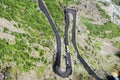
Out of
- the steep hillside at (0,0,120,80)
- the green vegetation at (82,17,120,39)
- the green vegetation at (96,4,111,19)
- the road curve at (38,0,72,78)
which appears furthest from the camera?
the green vegetation at (96,4,111,19)

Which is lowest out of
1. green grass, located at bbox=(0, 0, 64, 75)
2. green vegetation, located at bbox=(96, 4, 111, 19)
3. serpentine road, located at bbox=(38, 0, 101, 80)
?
green vegetation, located at bbox=(96, 4, 111, 19)

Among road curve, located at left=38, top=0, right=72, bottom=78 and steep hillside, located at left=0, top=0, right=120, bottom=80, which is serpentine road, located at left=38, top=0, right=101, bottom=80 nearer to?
road curve, located at left=38, top=0, right=72, bottom=78

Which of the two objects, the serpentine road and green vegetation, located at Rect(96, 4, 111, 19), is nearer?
the serpentine road

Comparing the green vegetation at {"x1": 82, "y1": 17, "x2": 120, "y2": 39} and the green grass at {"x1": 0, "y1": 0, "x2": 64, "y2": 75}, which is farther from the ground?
the green grass at {"x1": 0, "y1": 0, "x2": 64, "y2": 75}

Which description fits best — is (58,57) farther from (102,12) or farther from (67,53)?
(102,12)

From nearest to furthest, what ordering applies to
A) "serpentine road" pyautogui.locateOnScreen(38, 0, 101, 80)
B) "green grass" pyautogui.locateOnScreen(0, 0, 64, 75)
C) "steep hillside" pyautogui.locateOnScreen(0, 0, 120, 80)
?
"green grass" pyautogui.locateOnScreen(0, 0, 64, 75)
"steep hillside" pyautogui.locateOnScreen(0, 0, 120, 80)
"serpentine road" pyautogui.locateOnScreen(38, 0, 101, 80)

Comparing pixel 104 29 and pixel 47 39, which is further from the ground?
pixel 47 39

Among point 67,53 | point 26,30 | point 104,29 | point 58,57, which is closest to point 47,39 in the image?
point 58,57

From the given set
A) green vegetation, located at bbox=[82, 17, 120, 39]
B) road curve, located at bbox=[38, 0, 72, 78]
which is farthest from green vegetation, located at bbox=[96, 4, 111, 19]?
road curve, located at bbox=[38, 0, 72, 78]

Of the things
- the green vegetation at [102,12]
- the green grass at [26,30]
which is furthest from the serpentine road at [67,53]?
the green vegetation at [102,12]
